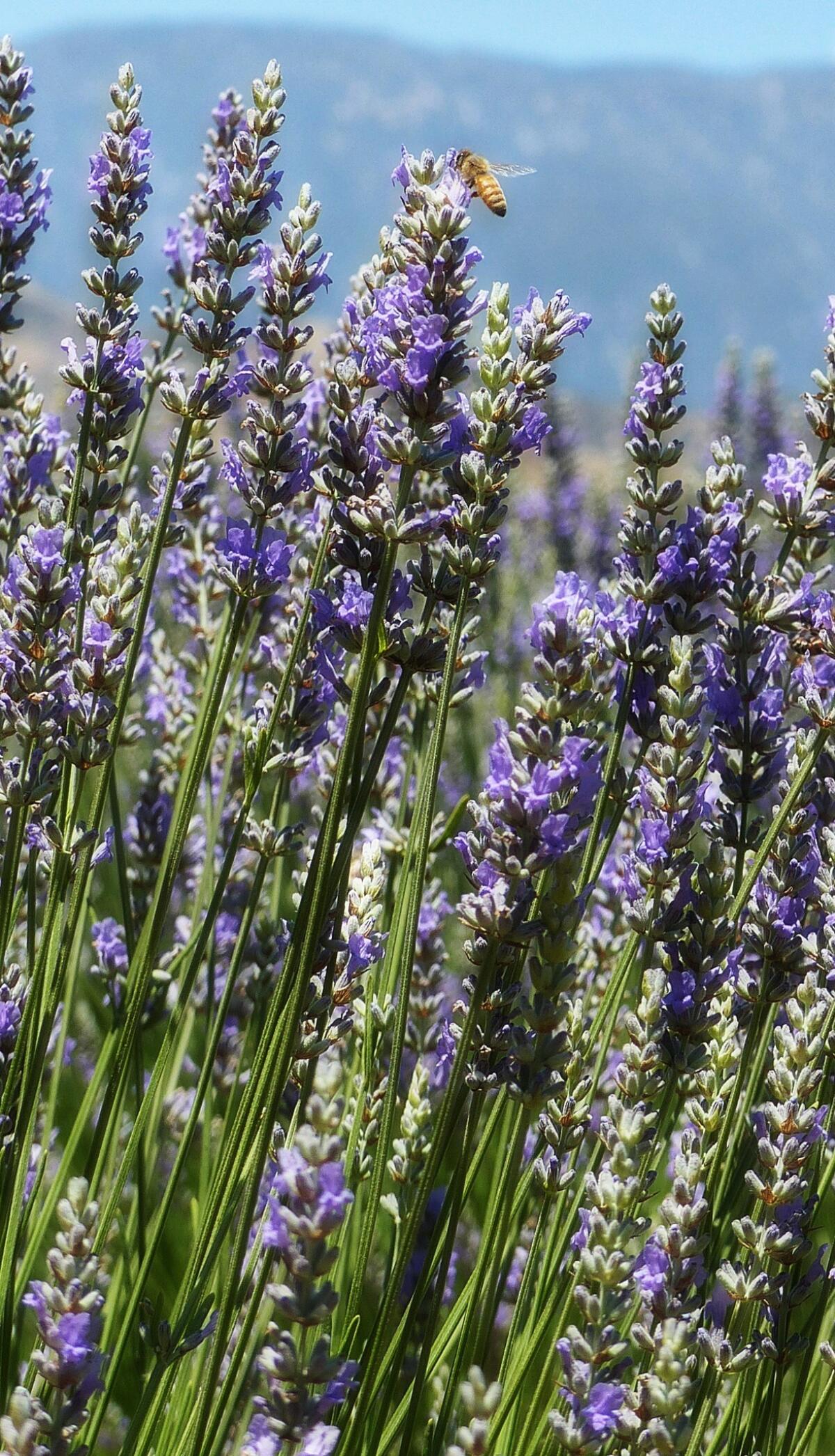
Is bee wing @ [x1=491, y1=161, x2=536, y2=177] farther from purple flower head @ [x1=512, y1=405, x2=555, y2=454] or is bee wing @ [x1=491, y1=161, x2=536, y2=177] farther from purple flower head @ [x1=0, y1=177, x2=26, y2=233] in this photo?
purple flower head @ [x1=512, y1=405, x2=555, y2=454]

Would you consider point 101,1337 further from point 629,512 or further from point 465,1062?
point 629,512

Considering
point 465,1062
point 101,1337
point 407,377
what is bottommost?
point 101,1337

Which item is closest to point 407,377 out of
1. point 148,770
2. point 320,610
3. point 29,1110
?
point 320,610

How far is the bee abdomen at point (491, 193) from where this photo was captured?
237cm

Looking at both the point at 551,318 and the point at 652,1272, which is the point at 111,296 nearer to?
the point at 551,318

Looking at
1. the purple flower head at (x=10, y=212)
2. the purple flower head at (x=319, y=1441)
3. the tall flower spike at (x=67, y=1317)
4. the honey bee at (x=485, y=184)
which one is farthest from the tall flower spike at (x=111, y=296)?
the purple flower head at (x=319, y=1441)

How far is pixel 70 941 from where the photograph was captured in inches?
62.3

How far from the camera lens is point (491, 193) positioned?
2.38 metres

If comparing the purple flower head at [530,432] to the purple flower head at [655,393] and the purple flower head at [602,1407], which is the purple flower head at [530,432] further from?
the purple flower head at [602,1407]

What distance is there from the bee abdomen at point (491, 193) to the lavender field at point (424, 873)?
1.65ft

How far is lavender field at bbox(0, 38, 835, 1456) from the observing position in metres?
1.25

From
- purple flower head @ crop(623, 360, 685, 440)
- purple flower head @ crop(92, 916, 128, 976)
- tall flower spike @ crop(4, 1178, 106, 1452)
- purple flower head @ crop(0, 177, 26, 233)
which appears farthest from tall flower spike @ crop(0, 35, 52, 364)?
tall flower spike @ crop(4, 1178, 106, 1452)

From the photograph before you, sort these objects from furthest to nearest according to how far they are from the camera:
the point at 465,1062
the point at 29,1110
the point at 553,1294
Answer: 1. the point at 553,1294
2. the point at 29,1110
3. the point at 465,1062

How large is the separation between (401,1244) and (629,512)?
3.10 ft
